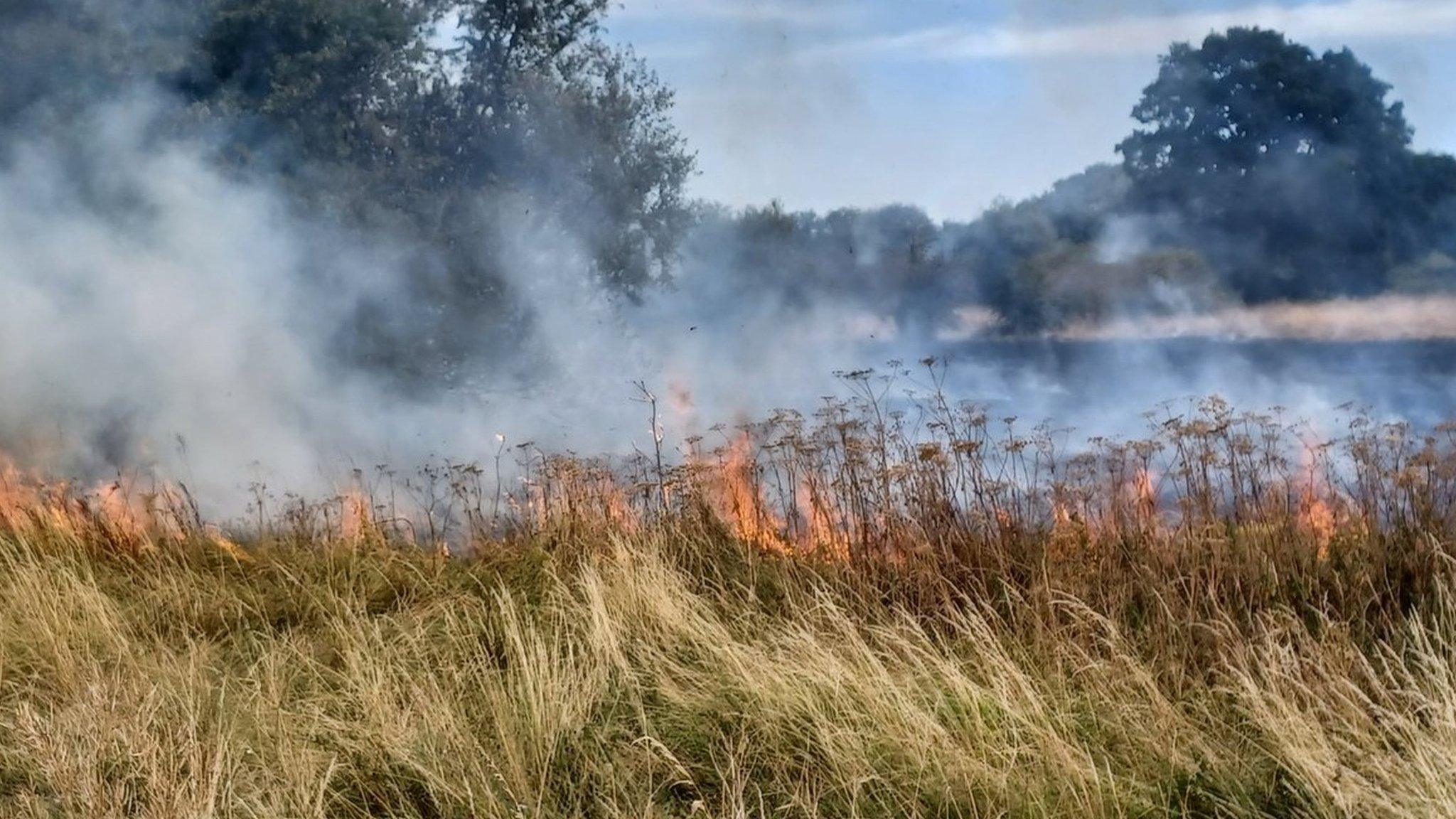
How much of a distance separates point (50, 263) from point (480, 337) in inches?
145

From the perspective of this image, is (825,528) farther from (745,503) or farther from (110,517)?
(110,517)

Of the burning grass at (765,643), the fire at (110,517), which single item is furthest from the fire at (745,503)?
the fire at (110,517)

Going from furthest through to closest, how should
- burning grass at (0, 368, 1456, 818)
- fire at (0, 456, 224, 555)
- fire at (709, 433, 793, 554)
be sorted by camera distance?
1. fire at (0, 456, 224, 555)
2. fire at (709, 433, 793, 554)
3. burning grass at (0, 368, 1456, 818)

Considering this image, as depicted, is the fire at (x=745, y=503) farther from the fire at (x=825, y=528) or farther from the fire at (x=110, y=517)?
the fire at (x=110, y=517)

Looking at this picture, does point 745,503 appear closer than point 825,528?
No

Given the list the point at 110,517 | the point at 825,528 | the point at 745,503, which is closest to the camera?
the point at 825,528

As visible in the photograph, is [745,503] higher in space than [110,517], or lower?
lower

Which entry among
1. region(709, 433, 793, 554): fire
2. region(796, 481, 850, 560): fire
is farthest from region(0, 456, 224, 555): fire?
region(796, 481, 850, 560): fire

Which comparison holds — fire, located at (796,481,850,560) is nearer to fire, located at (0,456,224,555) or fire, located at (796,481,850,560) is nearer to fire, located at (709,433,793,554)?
fire, located at (709,433,793,554)

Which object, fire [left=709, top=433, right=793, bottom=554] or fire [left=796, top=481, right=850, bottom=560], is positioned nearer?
fire [left=796, top=481, right=850, bottom=560]

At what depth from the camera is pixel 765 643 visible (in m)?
4.60

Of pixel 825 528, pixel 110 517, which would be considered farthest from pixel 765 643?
pixel 110 517

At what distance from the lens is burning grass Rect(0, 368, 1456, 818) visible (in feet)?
11.4

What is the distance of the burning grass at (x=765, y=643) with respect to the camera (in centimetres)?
347
